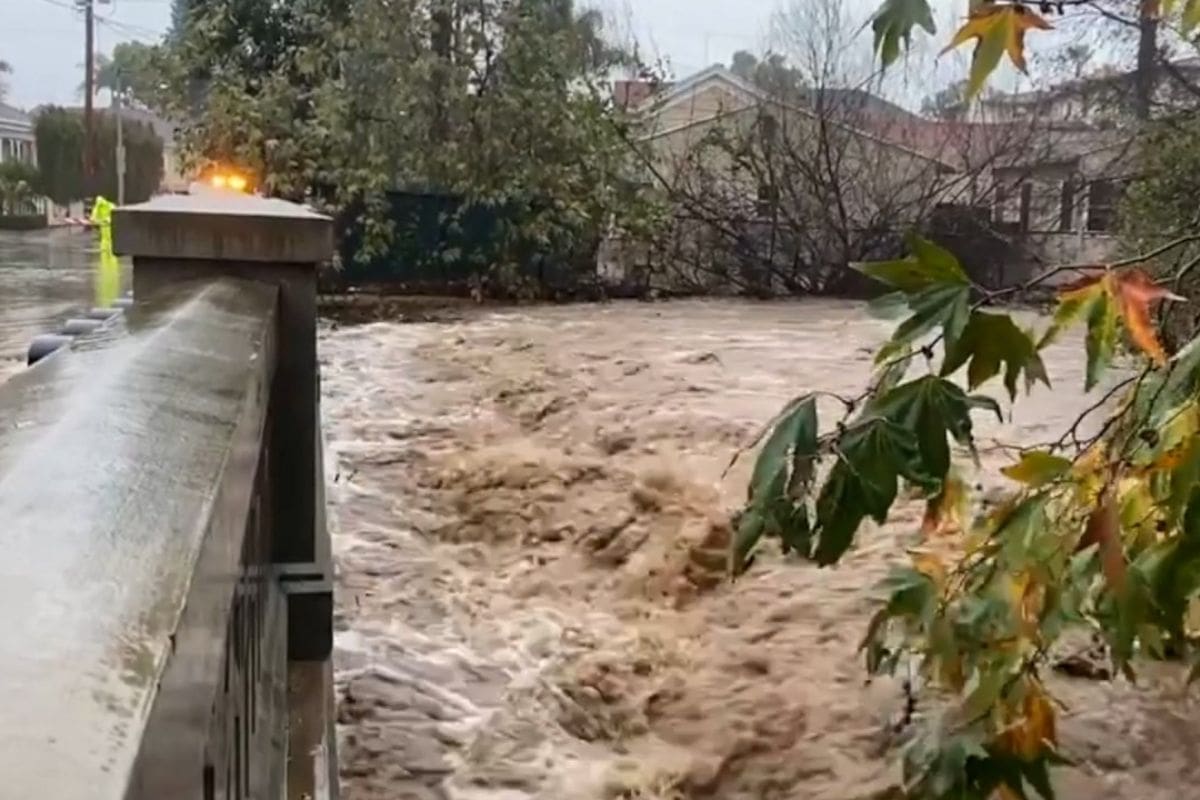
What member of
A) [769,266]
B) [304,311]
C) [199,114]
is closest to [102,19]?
[199,114]

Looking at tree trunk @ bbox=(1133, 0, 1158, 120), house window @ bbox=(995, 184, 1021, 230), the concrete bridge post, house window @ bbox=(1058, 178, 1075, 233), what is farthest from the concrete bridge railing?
house window @ bbox=(1058, 178, 1075, 233)

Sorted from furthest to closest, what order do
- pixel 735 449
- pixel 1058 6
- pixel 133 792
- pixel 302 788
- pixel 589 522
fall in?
pixel 735 449 → pixel 589 522 → pixel 302 788 → pixel 1058 6 → pixel 133 792

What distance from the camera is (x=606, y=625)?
13.7 feet

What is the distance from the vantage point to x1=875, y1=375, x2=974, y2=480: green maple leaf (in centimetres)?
141

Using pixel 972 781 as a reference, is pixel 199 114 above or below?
above

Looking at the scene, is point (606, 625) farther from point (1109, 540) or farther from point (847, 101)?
point (847, 101)

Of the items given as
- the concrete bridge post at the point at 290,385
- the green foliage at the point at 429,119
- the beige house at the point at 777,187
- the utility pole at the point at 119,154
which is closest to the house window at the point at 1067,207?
the beige house at the point at 777,187

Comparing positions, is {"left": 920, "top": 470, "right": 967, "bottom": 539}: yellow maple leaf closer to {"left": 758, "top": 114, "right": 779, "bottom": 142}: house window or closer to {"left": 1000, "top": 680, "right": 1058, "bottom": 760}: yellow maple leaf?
{"left": 1000, "top": 680, "right": 1058, "bottom": 760}: yellow maple leaf

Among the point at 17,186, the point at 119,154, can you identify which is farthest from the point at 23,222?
the point at 119,154

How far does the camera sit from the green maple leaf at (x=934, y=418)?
1.41 meters

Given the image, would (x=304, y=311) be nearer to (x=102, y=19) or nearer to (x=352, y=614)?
(x=352, y=614)

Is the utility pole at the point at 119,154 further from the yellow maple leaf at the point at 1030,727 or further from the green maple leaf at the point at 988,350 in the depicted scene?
the green maple leaf at the point at 988,350

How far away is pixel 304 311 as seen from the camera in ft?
7.96

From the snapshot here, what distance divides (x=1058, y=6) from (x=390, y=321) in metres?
10.5
